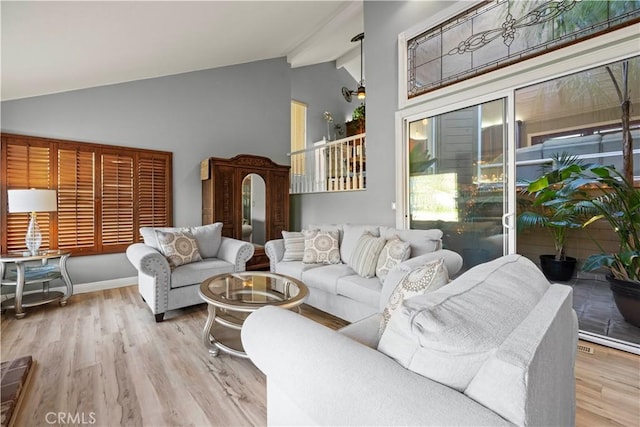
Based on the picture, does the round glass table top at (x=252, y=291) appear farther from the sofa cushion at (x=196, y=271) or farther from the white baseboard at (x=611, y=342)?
the white baseboard at (x=611, y=342)

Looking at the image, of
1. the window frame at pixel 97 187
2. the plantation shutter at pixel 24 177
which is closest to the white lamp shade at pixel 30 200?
the plantation shutter at pixel 24 177

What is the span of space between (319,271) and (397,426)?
7.38 ft

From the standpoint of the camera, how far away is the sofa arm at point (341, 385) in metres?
0.63

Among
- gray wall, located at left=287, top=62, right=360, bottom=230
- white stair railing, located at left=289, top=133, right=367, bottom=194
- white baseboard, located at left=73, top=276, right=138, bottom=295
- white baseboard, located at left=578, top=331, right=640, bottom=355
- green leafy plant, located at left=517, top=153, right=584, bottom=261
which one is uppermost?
gray wall, located at left=287, top=62, right=360, bottom=230

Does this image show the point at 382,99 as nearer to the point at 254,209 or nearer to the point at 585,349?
the point at 254,209

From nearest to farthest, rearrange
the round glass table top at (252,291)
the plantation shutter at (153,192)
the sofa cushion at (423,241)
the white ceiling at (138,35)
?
the round glass table top at (252,291), the white ceiling at (138,35), the sofa cushion at (423,241), the plantation shutter at (153,192)

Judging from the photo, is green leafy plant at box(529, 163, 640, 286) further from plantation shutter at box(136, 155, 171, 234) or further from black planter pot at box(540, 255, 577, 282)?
plantation shutter at box(136, 155, 171, 234)

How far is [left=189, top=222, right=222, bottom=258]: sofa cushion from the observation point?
11.5 feet

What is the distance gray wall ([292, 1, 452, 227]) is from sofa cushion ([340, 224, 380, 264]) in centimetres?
81

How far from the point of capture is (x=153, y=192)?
4156 millimetres

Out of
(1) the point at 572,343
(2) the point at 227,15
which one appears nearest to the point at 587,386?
(1) the point at 572,343

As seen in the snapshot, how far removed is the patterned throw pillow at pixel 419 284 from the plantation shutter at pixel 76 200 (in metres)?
3.99

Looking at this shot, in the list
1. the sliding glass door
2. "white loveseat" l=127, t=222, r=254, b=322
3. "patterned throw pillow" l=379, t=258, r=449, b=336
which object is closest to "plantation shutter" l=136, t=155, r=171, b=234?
"white loveseat" l=127, t=222, r=254, b=322

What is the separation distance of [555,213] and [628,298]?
110 cm
